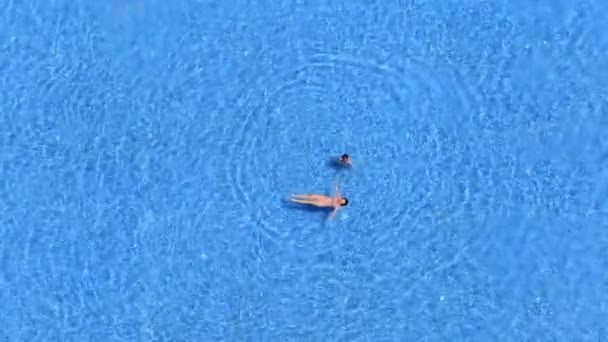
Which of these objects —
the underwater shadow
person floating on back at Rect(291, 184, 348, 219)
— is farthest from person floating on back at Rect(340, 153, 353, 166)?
person floating on back at Rect(291, 184, 348, 219)

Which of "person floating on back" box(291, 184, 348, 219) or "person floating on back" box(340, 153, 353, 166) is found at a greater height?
"person floating on back" box(340, 153, 353, 166)

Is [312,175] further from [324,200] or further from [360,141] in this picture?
[360,141]

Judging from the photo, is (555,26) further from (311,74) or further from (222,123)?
(222,123)

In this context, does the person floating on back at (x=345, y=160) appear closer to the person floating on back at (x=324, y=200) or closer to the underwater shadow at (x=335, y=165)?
the underwater shadow at (x=335, y=165)

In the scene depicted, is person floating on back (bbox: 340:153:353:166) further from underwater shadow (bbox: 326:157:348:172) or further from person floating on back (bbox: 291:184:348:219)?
person floating on back (bbox: 291:184:348:219)

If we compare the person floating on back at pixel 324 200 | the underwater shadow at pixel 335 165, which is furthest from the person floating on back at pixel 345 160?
the person floating on back at pixel 324 200
